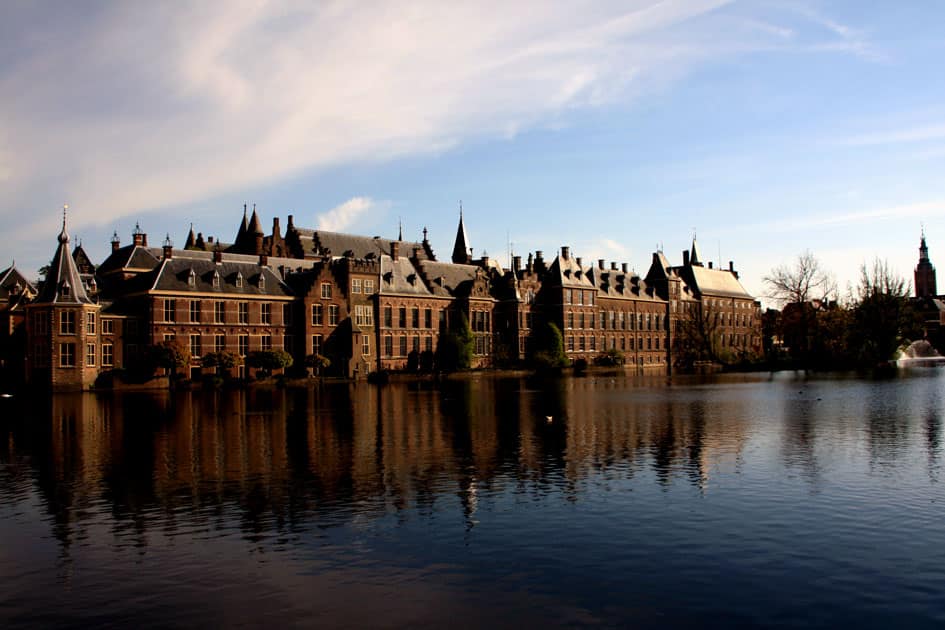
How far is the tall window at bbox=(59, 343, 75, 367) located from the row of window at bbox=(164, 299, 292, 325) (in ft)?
25.7

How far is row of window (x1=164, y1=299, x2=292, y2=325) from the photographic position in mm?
67500

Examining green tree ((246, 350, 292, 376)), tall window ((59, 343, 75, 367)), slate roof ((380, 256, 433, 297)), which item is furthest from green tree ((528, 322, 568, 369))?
tall window ((59, 343, 75, 367))

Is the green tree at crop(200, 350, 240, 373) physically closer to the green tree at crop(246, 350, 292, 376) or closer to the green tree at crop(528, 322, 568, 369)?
the green tree at crop(246, 350, 292, 376)

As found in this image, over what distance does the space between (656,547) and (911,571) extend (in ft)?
13.0

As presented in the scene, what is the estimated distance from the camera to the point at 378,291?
82062 millimetres

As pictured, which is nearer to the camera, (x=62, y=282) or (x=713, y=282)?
(x=62, y=282)

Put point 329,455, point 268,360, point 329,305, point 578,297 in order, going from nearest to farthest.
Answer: point 329,455 → point 268,360 → point 329,305 → point 578,297

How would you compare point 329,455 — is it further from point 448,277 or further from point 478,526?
point 448,277

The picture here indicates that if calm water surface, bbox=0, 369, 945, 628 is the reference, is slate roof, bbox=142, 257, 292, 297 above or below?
above

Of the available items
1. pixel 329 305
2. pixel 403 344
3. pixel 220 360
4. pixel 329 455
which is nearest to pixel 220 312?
pixel 220 360

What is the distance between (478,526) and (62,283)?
56.0 m

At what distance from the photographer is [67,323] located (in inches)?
2427

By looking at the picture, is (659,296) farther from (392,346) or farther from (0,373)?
(0,373)

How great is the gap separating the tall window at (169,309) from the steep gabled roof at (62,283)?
590 centimetres
